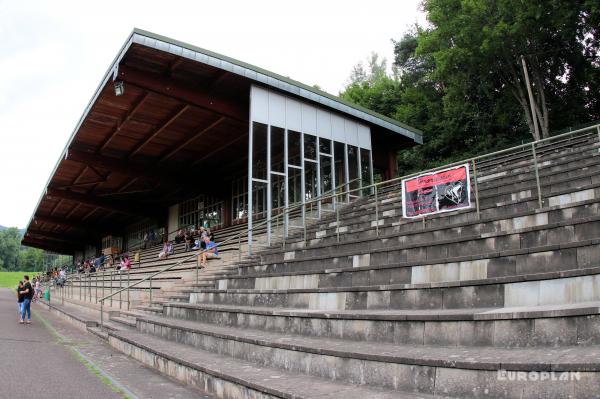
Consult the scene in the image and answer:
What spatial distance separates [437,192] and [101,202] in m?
28.9

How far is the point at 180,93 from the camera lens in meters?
14.6

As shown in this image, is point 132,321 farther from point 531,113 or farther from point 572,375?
point 531,113

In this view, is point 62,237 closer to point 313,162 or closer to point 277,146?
point 277,146

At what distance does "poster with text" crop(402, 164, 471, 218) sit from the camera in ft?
25.1

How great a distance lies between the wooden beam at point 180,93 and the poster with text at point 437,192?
8.61 meters

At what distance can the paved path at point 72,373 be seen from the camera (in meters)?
6.27

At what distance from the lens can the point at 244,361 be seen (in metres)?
6.52

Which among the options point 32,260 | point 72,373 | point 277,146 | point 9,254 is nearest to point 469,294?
point 72,373

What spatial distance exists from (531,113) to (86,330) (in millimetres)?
24367

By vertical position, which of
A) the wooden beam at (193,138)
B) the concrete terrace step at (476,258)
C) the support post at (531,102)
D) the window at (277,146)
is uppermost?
the support post at (531,102)

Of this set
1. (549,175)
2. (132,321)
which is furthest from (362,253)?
(132,321)

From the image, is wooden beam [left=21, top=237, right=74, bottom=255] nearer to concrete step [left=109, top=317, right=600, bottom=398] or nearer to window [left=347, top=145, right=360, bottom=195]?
window [left=347, top=145, right=360, bottom=195]

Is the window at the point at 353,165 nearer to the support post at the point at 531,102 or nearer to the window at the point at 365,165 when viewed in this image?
the window at the point at 365,165

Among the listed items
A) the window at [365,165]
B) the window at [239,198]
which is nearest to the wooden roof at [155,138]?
the window at [239,198]
